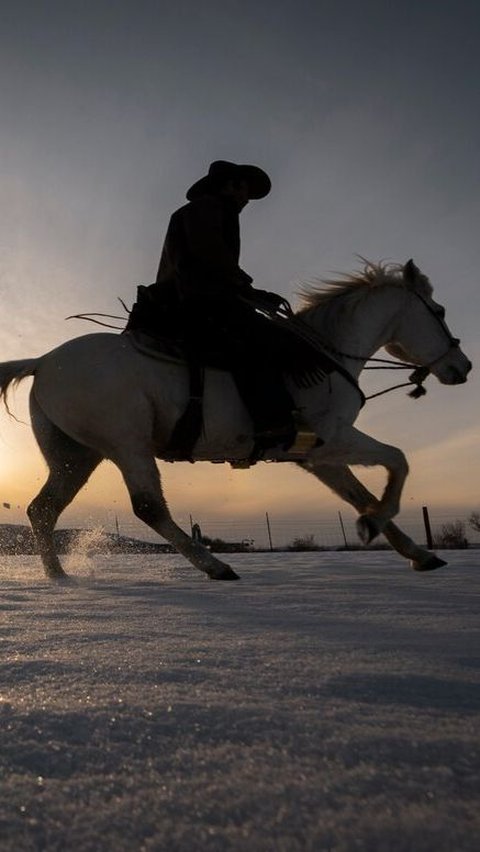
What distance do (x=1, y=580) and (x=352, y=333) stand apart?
3.13 meters

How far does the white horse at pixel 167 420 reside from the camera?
4.07 meters

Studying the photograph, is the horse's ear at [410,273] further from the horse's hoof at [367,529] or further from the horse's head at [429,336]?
the horse's hoof at [367,529]

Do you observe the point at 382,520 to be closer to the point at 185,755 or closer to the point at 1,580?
the point at 1,580

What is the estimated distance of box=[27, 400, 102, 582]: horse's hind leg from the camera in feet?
15.1

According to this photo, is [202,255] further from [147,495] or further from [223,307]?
[147,495]

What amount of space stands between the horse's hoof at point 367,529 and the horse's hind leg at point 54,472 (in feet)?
7.08

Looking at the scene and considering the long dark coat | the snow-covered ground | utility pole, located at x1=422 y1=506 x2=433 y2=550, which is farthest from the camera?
utility pole, located at x1=422 y1=506 x2=433 y2=550

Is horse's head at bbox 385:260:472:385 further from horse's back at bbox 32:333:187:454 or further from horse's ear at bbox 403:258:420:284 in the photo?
horse's back at bbox 32:333:187:454

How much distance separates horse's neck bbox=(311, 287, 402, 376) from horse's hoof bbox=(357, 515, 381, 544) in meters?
1.24

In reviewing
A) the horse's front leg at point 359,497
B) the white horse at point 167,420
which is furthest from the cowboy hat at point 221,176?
the horse's front leg at point 359,497

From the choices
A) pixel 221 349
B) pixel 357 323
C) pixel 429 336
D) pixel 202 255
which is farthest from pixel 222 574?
pixel 429 336

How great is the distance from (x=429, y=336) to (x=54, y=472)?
128 inches

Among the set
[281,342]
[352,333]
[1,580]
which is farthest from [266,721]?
[352,333]

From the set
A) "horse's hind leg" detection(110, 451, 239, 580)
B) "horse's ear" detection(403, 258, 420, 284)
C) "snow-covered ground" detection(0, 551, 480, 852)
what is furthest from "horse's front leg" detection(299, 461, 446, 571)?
"snow-covered ground" detection(0, 551, 480, 852)
